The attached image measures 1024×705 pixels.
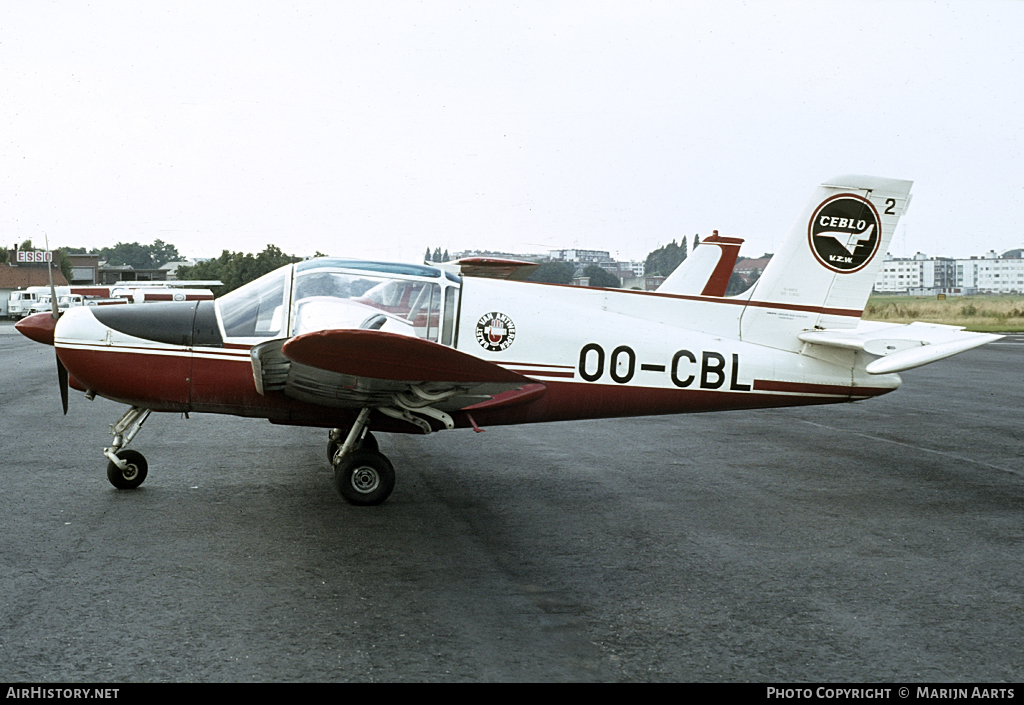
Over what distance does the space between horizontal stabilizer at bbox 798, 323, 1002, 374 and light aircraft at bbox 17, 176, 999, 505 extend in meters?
0.02

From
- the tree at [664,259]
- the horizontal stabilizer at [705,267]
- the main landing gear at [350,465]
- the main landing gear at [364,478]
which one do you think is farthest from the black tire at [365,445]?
the tree at [664,259]

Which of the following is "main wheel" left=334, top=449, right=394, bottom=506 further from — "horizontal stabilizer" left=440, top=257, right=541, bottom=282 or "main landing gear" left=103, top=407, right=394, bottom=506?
"horizontal stabilizer" left=440, top=257, right=541, bottom=282

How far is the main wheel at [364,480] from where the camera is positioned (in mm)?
6598

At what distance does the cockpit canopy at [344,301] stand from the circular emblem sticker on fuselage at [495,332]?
246mm

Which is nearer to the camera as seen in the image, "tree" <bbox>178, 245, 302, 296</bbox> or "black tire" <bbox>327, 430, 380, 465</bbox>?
"black tire" <bbox>327, 430, 380, 465</bbox>

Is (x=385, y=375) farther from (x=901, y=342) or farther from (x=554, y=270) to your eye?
(x=554, y=270)

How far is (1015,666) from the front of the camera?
369 centimetres

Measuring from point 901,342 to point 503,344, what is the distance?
3.37 metres

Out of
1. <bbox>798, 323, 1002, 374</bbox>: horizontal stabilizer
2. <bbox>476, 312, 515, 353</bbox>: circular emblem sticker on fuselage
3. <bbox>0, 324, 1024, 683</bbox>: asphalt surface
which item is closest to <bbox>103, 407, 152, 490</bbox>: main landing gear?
<bbox>0, 324, 1024, 683</bbox>: asphalt surface

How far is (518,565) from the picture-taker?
5195 mm

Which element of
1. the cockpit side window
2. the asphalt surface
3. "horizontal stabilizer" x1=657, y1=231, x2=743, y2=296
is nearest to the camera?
the asphalt surface

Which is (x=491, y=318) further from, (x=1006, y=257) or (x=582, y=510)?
(x=1006, y=257)

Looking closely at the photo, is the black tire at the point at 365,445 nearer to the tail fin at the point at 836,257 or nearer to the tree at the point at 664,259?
the tail fin at the point at 836,257

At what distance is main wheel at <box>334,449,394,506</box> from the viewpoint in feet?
21.6
